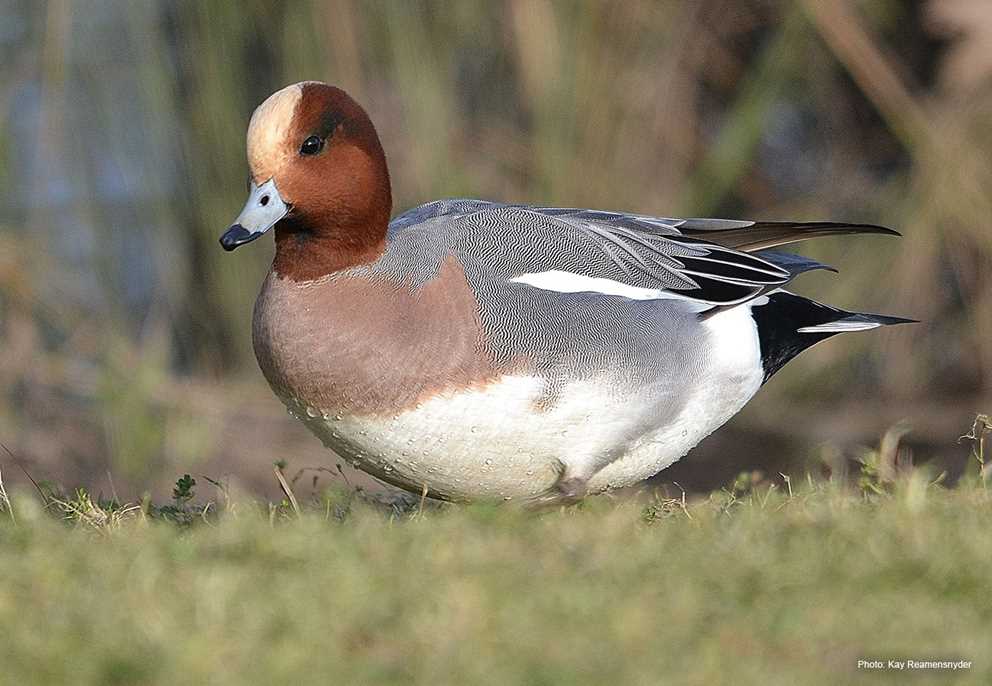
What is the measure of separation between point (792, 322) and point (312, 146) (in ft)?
4.40

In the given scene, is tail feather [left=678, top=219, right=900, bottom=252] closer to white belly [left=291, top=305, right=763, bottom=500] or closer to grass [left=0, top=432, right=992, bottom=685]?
white belly [left=291, top=305, right=763, bottom=500]

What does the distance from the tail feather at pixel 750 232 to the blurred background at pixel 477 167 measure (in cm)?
235

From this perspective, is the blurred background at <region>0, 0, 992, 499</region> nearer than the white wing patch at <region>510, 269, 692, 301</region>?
No

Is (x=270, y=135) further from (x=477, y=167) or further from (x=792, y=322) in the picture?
(x=477, y=167)

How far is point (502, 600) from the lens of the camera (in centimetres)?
210

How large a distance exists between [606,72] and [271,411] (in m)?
2.06

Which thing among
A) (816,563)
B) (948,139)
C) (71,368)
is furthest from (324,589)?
(948,139)

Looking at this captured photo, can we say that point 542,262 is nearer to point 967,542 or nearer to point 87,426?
point 967,542

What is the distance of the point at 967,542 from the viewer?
233cm

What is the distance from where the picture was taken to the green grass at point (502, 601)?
74.7 inches

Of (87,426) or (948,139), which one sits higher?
(948,139)

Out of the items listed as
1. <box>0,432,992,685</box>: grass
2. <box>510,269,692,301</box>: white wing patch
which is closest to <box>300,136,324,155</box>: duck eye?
<box>510,269,692,301</box>: white wing patch

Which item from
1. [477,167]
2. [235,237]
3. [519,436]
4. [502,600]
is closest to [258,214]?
[235,237]

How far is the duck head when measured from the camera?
325 cm
